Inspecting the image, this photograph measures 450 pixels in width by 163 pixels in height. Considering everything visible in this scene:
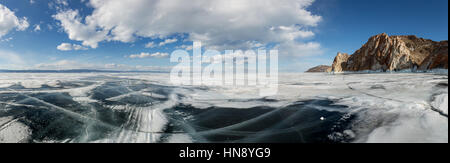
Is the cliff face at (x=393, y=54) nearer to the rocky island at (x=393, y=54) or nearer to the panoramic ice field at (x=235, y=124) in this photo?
the rocky island at (x=393, y=54)

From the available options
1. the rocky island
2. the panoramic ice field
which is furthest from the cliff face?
the panoramic ice field

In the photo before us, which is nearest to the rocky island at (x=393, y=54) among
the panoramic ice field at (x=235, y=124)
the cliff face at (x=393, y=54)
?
the cliff face at (x=393, y=54)

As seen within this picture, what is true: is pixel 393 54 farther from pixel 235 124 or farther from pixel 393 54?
pixel 235 124

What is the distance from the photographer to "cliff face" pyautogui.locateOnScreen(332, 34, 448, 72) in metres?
55.8

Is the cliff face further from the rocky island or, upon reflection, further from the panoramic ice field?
the panoramic ice field

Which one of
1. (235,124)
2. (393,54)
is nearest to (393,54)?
(393,54)

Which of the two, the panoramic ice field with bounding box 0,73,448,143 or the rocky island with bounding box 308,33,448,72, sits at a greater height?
the rocky island with bounding box 308,33,448,72

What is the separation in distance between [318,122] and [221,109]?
9.36 ft

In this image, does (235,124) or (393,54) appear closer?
(235,124)

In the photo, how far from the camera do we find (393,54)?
190 ft

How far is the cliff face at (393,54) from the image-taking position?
183 feet

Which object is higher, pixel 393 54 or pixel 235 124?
pixel 393 54
